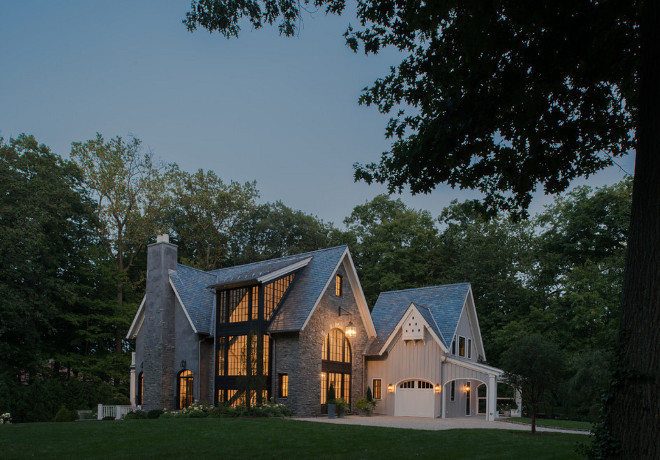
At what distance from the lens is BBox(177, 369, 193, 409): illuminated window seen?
2556cm

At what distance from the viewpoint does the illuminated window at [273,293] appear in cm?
2373

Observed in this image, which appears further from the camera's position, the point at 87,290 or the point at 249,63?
the point at 87,290

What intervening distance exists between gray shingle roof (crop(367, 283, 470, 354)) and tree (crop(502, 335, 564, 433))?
765 cm

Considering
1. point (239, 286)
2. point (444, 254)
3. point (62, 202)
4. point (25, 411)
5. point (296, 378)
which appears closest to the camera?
point (296, 378)

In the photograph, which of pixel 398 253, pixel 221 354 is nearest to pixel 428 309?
pixel 221 354

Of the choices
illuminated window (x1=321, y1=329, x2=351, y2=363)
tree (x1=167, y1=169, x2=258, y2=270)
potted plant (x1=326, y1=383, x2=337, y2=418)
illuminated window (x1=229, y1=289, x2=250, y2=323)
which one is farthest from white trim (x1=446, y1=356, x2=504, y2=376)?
tree (x1=167, y1=169, x2=258, y2=270)

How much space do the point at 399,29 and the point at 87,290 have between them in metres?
30.3

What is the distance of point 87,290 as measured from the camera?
33.6 m

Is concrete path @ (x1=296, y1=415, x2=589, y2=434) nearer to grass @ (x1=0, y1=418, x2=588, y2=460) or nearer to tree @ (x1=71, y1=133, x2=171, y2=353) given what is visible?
grass @ (x1=0, y1=418, x2=588, y2=460)

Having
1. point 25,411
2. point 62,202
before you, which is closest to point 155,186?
point 62,202

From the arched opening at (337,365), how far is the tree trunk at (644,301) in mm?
18642

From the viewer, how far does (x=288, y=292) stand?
24.9 m

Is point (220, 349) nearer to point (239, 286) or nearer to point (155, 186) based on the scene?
point (239, 286)

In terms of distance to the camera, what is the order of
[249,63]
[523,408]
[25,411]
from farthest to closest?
[523,408], [25,411], [249,63]
